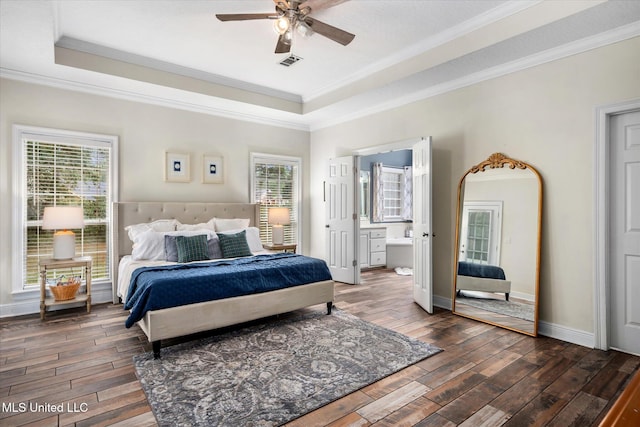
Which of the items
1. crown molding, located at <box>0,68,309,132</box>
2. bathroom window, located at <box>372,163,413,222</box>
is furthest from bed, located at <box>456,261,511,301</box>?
crown molding, located at <box>0,68,309,132</box>

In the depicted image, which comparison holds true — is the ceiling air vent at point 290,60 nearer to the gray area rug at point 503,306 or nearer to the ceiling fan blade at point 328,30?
the ceiling fan blade at point 328,30

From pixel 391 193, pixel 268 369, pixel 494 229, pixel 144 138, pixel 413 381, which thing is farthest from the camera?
pixel 391 193

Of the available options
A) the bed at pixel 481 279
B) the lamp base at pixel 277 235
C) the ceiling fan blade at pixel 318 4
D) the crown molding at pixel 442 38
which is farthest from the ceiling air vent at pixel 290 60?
the bed at pixel 481 279

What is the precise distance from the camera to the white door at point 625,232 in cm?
291

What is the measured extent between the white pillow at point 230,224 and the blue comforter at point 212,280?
1184 mm

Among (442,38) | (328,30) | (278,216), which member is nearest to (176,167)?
(278,216)

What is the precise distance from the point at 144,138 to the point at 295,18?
119 inches

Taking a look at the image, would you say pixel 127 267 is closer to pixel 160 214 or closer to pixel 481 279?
pixel 160 214

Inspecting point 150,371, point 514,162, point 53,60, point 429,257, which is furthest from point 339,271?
point 53,60

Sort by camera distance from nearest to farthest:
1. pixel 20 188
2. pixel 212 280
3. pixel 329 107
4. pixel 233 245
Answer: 1. pixel 212 280
2. pixel 20 188
3. pixel 233 245
4. pixel 329 107

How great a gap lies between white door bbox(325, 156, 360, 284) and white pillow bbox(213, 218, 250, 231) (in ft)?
4.88

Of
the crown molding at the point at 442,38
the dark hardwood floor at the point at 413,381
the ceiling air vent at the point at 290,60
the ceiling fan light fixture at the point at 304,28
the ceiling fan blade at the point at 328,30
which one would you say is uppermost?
the ceiling air vent at the point at 290,60

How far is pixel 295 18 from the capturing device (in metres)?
2.89

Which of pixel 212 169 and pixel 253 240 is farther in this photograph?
pixel 212 169
